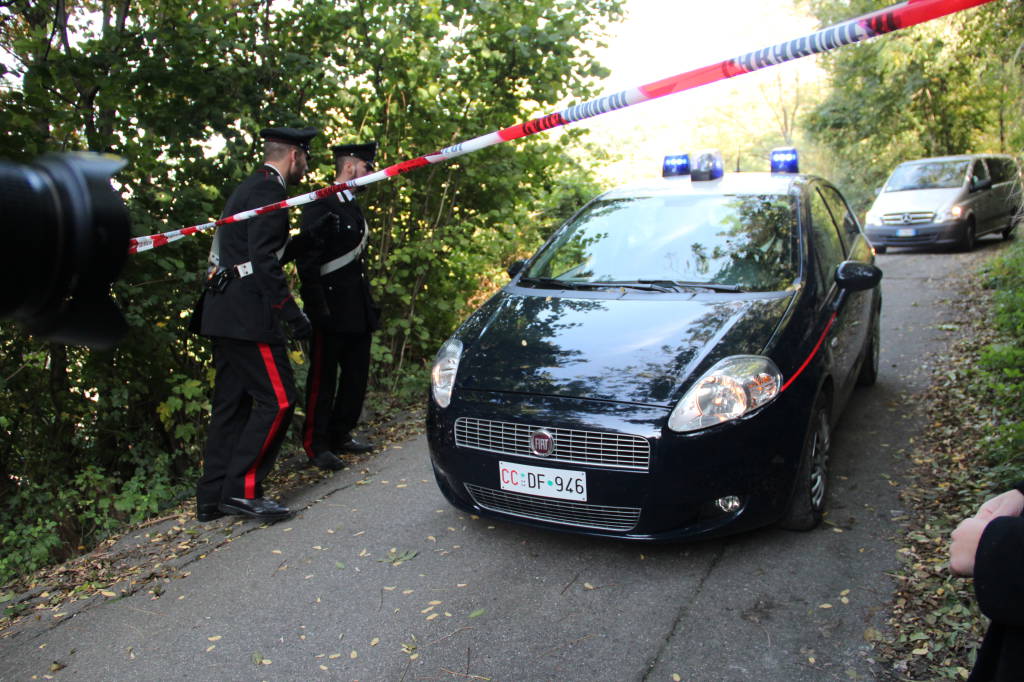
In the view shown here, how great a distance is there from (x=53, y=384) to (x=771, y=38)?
105 ft

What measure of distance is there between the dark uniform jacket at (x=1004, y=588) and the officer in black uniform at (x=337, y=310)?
4242 mm

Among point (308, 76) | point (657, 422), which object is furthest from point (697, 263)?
point (308, 76)

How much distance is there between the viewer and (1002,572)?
1.50 metres

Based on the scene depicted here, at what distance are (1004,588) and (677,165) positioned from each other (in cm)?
475

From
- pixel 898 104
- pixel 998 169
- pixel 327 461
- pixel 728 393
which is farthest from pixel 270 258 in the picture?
pixel 898 104

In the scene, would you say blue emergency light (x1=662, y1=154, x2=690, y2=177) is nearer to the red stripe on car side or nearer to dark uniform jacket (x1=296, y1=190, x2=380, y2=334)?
the red stripe on car side

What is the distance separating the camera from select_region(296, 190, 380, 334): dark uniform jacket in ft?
17.1

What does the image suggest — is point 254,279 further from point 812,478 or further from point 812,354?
point 812,478

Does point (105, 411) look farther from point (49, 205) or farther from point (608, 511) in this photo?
point (49, 205)

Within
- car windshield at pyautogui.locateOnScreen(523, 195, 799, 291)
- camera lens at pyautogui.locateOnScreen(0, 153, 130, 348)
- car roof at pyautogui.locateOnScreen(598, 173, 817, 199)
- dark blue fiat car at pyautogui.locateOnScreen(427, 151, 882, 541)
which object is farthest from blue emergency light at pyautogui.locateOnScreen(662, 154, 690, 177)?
camera lens at pyautogui.locateOnScreen(0, 153, 130, 348)

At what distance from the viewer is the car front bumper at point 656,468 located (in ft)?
11.4

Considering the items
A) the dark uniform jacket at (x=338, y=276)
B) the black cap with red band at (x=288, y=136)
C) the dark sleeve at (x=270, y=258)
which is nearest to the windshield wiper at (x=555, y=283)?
the dark uniform jacket at (x=338, y=276)

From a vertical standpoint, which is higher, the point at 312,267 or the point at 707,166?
the point at 707,166

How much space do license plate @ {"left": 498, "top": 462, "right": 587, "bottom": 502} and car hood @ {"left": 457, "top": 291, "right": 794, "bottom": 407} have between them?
34 cm
